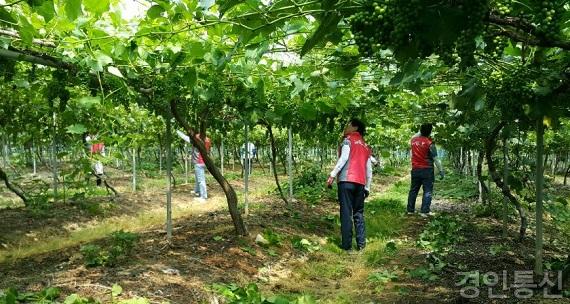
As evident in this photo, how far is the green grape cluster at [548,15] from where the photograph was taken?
5.22ft

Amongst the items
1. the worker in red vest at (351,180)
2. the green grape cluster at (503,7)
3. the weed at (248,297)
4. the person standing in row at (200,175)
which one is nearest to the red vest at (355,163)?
the worker in red vest at (351,180)

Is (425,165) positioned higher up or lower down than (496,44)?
lower down

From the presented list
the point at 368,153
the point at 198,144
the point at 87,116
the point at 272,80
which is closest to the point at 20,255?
the point at 87,116

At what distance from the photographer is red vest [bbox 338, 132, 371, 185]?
625cm

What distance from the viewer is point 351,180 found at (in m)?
6.23

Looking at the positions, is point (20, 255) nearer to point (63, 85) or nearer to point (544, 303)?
point (63, 85)

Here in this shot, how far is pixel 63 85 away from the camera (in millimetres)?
4410

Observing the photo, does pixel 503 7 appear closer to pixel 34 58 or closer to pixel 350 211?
pixel 34 58

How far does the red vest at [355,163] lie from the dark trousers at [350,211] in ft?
0.26

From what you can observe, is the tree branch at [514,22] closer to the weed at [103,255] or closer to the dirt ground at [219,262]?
the dirt ground at [219,262]

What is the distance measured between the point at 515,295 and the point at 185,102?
Answer: 13.3 ft

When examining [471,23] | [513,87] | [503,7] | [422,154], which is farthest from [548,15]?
[422,154]

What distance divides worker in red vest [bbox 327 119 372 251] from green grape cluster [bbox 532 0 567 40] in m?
4.57

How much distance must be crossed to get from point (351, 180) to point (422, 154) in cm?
309
